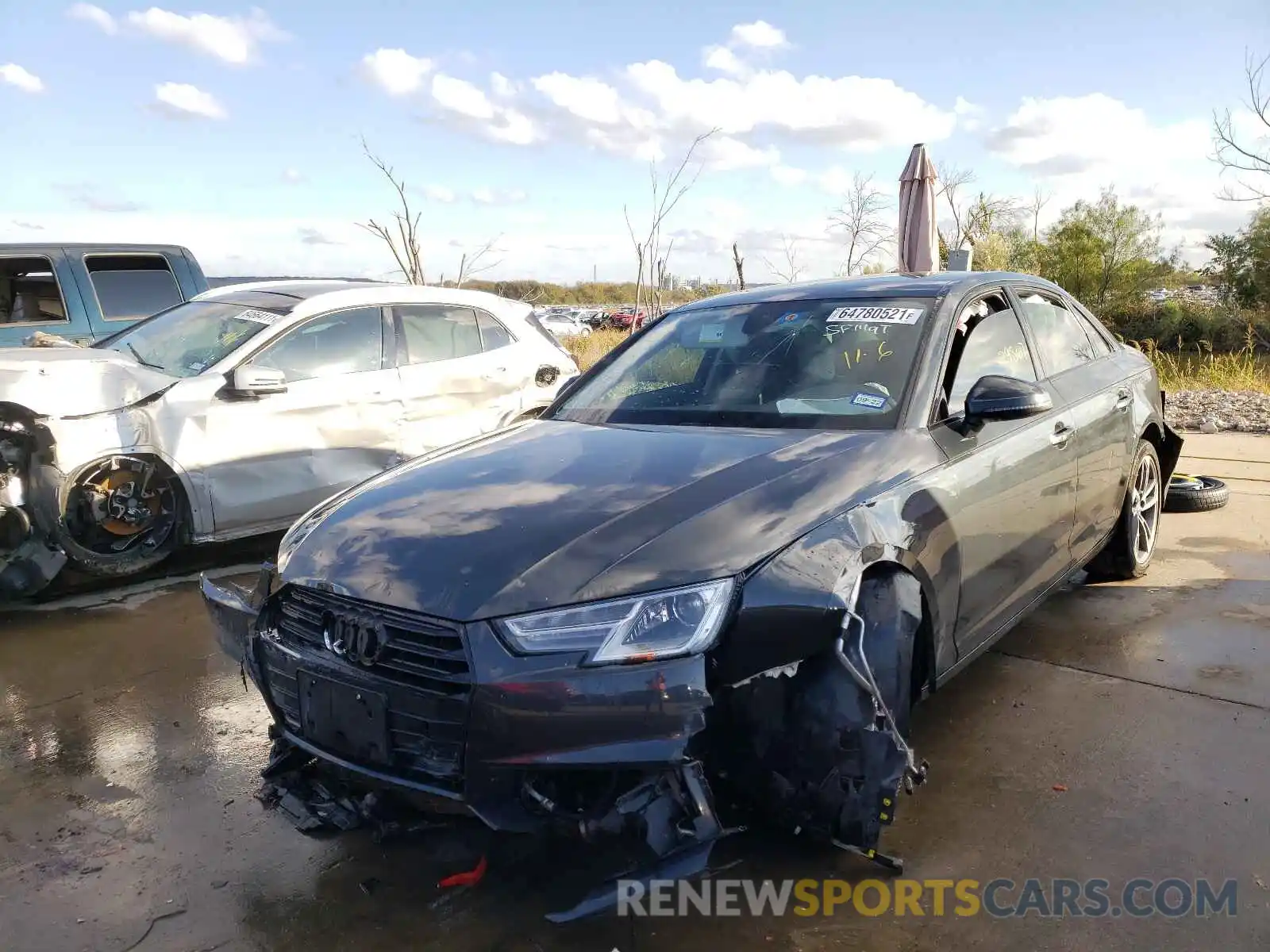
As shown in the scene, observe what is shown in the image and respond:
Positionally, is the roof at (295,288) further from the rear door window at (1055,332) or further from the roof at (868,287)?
the rear door window at (1055,332)

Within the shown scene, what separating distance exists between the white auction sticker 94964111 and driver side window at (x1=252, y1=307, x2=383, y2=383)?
3.47 m

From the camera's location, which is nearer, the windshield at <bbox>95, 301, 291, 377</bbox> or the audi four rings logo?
the audi four rings logo

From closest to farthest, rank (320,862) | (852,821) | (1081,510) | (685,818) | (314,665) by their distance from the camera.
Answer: (685,818)
(852,821)
(314,665)
(320,862)
(1081,510)

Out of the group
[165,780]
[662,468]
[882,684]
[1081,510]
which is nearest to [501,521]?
[662,468]

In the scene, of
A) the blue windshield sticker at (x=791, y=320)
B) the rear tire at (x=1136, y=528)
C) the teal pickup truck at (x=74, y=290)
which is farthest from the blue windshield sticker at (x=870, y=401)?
the teal pickup truck at (x=74, y=290)

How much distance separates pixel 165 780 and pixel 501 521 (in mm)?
1661

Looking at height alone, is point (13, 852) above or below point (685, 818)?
below

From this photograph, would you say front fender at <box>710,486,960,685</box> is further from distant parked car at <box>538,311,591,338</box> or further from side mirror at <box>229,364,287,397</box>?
distant parked car at <box>538,311,591,338</box>

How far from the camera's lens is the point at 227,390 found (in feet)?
17.3

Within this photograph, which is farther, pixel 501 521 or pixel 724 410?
pixel 724 410

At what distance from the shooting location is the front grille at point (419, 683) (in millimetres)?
2104

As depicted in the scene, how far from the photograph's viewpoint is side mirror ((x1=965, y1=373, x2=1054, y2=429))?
2.99m

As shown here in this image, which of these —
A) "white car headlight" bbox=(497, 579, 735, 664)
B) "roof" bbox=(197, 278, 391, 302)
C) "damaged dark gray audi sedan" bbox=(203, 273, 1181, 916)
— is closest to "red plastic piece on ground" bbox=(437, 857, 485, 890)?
"damaged dark gray audi sedan" bbox=(203, 273, 1181, 916)

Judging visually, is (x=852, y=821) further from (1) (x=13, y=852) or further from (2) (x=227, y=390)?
(2) (x=227, y=390)
